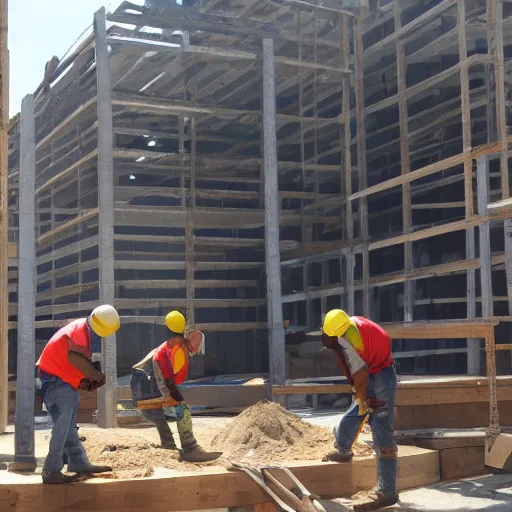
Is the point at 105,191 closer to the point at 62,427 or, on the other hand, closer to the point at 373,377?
the point at 62,427

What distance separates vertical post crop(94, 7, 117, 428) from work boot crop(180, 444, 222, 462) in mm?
4832

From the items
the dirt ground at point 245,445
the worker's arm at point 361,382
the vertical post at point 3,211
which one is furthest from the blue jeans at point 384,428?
the vertical post at point 3,211

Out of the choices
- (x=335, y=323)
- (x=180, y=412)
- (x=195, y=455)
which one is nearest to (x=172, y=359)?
(x=180, y=412)

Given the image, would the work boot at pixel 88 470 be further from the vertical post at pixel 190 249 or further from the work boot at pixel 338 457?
the vertical post at pixel 190 249

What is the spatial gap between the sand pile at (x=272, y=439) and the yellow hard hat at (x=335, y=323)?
190cm

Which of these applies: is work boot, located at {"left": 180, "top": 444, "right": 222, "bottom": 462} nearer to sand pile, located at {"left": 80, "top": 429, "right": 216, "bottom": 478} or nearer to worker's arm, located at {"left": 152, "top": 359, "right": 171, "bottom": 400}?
sand pile, located at {"left": 80, "top": 429, "right": 216, "bottom": 478}

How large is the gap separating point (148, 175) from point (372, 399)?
37.3ft

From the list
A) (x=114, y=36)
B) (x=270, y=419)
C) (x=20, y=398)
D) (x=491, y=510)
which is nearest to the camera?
(x=491, y=510)

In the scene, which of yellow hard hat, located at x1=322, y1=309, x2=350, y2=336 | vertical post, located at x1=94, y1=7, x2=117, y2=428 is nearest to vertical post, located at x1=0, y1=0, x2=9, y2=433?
vertical post, located at x1=94, y1=7, x2=117, y2=428

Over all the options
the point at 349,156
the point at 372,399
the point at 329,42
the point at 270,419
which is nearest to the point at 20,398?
the point at 270,419

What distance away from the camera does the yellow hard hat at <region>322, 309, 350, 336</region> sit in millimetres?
8188

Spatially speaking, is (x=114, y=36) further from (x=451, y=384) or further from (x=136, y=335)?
(x=451, y=384)

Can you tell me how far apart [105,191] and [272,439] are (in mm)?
6076

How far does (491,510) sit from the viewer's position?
825 centimetres
